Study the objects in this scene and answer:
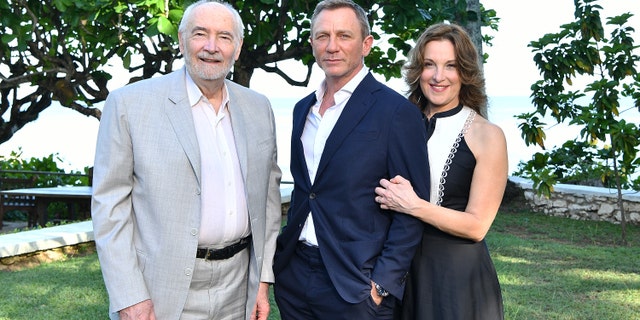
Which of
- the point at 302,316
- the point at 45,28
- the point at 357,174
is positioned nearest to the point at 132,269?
the point at 302,316

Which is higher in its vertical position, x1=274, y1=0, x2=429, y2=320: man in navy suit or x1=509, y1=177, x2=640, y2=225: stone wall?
x1=274, y1=0, x2=429, y2=320: man in navy suit

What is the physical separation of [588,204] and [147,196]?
33.9 feet

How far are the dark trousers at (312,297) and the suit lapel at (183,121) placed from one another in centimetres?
57

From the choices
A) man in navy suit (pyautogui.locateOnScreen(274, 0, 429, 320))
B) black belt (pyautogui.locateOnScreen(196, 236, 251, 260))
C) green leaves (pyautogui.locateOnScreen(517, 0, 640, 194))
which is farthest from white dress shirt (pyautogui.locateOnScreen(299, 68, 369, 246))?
green leaves (pyautogui.locateOnScreen(517, 0, 640, 194))

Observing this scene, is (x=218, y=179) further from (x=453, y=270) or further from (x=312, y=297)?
(x=453, y=270)

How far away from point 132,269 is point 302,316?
2.36ft

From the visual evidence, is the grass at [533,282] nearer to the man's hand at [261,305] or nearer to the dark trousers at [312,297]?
the man's hand at [261,305]

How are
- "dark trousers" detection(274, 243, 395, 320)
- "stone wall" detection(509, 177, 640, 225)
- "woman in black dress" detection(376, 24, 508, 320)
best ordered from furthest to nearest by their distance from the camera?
"stone wall" detection(509, 177, 640, 225) → "woman in black dress" detection(376, 24, 508, 320) → "dark trousers" detection(274, 243, 395, 320)

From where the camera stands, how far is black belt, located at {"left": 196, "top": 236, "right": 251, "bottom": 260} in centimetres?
292

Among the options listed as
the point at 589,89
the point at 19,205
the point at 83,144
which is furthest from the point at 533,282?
the point at 83,144

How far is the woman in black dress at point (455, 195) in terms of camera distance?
296 cm

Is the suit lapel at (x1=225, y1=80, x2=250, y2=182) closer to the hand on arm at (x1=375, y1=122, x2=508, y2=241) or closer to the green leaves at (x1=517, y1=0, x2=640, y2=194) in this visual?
the hand on arm at (x1=375, y1=122, x2=508, y2=241)

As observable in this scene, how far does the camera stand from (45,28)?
1017 cm

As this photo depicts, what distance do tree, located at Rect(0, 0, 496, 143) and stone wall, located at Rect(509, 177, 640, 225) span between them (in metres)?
3.26
